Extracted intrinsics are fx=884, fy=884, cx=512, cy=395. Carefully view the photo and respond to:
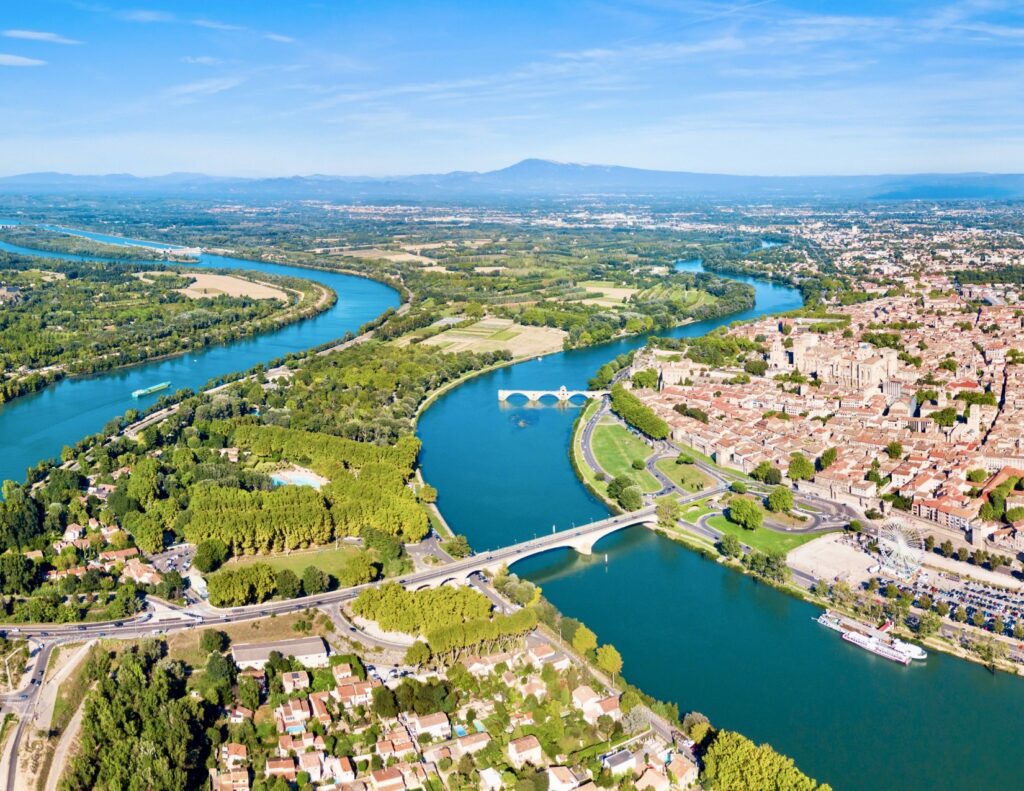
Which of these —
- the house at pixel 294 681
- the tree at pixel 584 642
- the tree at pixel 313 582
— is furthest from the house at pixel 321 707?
the tree at pixel 584 642

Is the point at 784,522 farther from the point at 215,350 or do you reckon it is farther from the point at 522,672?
the point at 215,350

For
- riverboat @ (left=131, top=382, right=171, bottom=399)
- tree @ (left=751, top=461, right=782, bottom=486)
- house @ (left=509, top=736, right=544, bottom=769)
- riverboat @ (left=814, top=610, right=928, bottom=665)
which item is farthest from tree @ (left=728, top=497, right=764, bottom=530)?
riverboat @ (left=131, top=382, right=171, bottom=399)

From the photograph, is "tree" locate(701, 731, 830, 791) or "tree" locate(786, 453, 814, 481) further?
"tree" locate(786, 453, 814, 481)

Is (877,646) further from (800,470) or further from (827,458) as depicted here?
(827,458)

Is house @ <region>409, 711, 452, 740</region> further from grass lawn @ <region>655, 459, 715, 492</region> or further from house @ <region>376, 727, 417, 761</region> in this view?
grass lawn @ <region>655, 459, 715, 492</region>

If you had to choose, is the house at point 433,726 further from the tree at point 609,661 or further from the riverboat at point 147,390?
the riverboat at point 147,390

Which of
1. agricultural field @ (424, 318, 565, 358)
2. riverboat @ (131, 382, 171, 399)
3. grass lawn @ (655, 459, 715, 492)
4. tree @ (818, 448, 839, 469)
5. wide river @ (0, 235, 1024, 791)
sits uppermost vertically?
agricultural field @ (424, 318, 565, 358)
